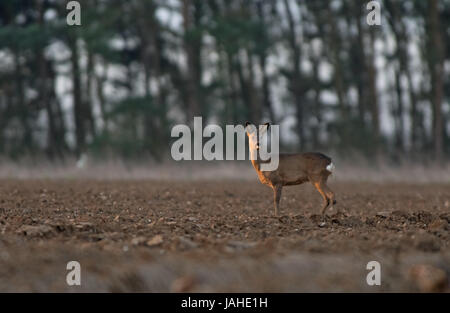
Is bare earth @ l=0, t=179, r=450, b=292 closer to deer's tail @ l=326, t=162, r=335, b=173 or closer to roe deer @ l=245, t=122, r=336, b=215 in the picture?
roe deer @ l=245, t=122, r=336, b=215

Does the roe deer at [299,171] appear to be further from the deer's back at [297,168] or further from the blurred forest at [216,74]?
the blurred forest at [216,74]

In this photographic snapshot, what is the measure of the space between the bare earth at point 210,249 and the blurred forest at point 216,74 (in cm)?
1944

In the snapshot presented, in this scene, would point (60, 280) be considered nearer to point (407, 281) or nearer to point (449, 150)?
point (407, 281)

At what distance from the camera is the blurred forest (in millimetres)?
29109

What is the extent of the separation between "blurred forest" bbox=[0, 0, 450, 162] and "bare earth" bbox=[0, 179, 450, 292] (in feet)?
63.8

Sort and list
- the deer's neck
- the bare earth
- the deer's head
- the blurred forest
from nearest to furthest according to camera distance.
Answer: the bare earth, the deer's head, the deer's neck, the blurred forest

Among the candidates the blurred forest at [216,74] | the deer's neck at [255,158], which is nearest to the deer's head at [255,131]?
the deer's neck at [255,158]

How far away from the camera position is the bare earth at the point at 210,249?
538cm

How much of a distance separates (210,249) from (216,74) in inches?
1142

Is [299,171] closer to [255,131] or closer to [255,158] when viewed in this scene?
[255,158]

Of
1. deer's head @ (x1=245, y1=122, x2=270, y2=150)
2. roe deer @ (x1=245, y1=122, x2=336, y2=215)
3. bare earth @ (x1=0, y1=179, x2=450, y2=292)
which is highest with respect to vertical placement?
deer's head @ (x1=245, y1=122, x2=270, y2=150)

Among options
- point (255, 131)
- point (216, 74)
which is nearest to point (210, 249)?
point (255, 131)

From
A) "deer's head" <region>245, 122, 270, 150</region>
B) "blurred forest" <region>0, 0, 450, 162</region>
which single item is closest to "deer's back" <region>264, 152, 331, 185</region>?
"deer's head" <region>245, 122, 270, 150</region>
